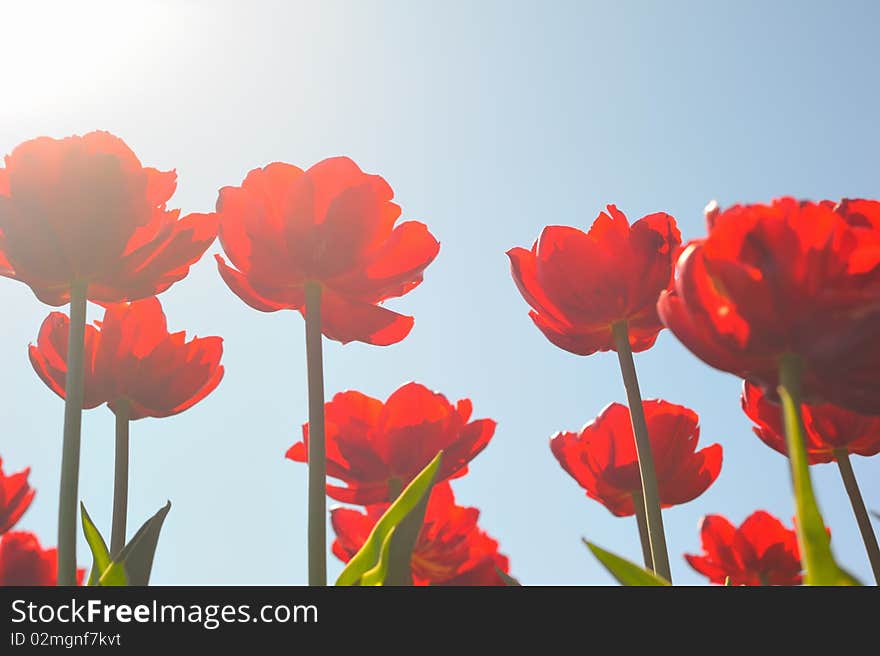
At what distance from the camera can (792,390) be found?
26.7 inches

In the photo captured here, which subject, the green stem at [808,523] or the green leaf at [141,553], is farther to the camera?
the green leaf at [141,553]

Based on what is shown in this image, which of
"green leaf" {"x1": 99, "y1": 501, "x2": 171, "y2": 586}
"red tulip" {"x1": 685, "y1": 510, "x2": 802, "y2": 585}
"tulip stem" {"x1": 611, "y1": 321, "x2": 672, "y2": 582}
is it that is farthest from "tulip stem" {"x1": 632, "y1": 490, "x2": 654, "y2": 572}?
"green leaf" {"x1": 99, "y1": 501, "x2": 171, "y2": 586}

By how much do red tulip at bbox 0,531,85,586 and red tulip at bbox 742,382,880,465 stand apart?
45.3 inches

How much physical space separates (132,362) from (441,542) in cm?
62

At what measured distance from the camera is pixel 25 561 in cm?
158

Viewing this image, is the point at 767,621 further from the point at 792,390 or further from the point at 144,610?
the point at 144,610

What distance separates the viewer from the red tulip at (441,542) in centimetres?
148

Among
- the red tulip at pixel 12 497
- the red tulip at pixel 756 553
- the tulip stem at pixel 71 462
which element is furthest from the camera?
the red tulip at pixel 756 553

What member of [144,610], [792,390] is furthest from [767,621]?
[144,610]

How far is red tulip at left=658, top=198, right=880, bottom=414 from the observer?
655 millimetres

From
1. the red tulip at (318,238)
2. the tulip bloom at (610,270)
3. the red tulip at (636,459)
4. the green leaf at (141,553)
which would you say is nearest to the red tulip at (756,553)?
the red tulip at (636,459)

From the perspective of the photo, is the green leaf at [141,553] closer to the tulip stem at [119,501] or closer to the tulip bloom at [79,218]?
the tulip stem at [119,501]

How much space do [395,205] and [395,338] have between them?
0.21m

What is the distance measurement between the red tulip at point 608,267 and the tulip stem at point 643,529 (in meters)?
0.30
